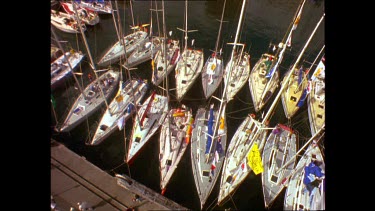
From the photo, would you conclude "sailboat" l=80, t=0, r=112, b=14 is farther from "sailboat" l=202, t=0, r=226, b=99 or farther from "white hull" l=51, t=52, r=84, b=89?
"sailboat" l=202, t=0, r=226, b=99

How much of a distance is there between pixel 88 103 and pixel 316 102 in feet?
86.3

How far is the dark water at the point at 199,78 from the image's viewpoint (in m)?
25.2

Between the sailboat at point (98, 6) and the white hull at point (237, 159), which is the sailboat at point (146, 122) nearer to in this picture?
the white hull at point (237, 159)

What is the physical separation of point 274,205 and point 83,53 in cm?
3123

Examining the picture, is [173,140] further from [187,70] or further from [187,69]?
[187,69]

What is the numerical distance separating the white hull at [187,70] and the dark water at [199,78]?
4.00 ft

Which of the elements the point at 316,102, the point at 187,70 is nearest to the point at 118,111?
the point at 187,70

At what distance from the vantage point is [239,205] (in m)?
24.0

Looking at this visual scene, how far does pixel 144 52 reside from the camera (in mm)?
36594

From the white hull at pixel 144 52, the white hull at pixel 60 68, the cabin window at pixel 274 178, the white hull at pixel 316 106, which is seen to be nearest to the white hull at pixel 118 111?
the white hull at pixel 144 52
